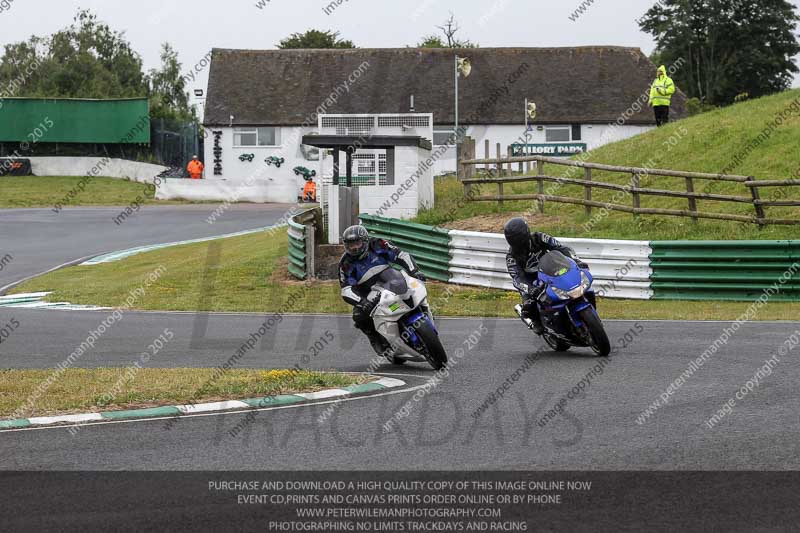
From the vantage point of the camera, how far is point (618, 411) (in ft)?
29.6

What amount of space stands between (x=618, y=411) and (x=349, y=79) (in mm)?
54218

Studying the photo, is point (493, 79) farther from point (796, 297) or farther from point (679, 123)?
point (796, 297)

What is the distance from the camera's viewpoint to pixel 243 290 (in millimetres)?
25094

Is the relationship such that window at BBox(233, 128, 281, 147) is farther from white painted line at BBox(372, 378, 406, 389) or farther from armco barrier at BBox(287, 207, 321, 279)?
white painted line at BBox(372, 378, 406, 389)

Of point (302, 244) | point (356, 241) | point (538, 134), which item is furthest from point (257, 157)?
point (356, 241)

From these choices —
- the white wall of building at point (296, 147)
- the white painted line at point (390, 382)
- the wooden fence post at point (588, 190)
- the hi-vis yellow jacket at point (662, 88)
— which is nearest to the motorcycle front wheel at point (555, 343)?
the white painted line at point (390, 382)

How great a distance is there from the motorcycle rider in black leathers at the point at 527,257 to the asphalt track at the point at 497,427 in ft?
1.76

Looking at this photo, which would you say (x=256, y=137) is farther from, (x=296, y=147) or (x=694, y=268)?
(x=694, y=268)

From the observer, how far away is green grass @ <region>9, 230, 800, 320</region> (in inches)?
773

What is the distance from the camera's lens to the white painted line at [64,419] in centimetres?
922

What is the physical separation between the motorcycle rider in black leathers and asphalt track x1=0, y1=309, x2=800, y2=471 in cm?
54

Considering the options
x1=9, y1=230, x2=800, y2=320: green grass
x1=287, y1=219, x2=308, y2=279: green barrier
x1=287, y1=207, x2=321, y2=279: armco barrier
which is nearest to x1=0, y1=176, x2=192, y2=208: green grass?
x1=9, y1=230, x2=800, y2=320: green grass

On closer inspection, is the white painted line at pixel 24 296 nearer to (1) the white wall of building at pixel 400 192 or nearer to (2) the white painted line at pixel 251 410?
(1) the white wall of building at pixel 400 192

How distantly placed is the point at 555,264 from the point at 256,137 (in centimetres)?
4923
